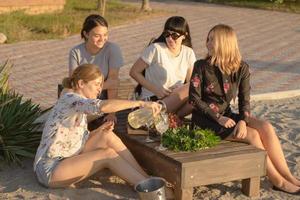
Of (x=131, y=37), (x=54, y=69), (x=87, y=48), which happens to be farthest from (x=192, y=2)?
(x=87, y=48)

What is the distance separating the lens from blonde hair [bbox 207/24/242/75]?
5238 millimetres

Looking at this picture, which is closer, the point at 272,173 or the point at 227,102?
the point at 272,173

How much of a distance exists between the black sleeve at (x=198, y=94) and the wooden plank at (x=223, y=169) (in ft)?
A: 1.83

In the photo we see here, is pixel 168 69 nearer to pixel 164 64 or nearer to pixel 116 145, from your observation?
pixel 164 64

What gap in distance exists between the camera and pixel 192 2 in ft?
90.0

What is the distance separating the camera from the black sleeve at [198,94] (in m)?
5.30

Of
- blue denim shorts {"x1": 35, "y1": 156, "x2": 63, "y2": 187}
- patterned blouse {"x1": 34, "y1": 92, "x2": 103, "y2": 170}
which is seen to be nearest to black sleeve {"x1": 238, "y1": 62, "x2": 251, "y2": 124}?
patterned blouse {"x1": 34, "y1": 92, "x2": 103, "y2": 170}

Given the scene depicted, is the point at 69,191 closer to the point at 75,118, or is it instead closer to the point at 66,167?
the point at 66,167

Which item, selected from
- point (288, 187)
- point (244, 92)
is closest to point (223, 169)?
point (288, 187)

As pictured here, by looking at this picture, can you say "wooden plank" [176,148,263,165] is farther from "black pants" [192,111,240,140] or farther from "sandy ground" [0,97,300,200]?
"sandy ground" [0,97,300,200]

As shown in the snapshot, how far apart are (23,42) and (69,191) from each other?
1033 centimetres

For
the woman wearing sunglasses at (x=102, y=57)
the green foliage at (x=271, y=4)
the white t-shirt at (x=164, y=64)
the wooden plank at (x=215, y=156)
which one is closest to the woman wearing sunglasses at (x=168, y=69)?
the white t-shirt at (x=164, y=64)

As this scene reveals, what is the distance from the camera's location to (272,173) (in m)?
5.12

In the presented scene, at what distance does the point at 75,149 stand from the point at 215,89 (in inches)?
52.2
